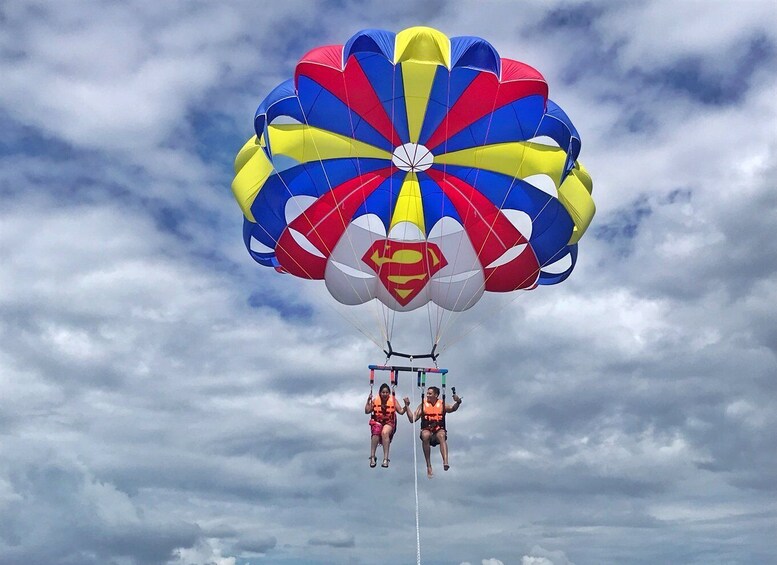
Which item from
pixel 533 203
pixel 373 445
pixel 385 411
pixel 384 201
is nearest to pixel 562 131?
pixel 533 203

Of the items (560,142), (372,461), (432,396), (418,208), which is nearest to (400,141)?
(418,208)

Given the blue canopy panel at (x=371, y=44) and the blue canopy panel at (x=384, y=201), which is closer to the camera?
the blue canopy panel at (x=371, y=44)

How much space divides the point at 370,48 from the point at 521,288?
5638 millimetres

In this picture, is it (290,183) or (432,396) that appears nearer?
(432,396)

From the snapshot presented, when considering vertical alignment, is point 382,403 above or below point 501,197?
below

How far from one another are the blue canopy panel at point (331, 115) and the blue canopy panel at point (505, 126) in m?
1.31

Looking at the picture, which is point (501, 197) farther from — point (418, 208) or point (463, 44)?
point (463, 44)

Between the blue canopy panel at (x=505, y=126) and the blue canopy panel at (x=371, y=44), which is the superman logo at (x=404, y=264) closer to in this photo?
the blue canopy panel at (x=505, y=126)

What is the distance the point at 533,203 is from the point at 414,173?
2288mm

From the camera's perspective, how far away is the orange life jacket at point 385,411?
1529 centimetres

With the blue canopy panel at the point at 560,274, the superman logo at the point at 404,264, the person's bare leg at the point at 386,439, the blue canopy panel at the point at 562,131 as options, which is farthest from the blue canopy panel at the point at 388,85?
the person's bare leg at the point at 386,439

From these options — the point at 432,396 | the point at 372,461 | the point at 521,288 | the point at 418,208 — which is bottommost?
the point at 372,461

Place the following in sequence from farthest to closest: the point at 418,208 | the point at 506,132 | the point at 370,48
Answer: the point at 418,208, the point at 506,132, the point at 370,48

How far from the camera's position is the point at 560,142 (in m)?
15.8
